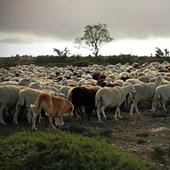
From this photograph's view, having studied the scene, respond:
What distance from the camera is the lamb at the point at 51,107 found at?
53.5ft

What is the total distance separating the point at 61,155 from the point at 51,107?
5.81 m

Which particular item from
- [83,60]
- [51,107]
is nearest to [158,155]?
[51,107]

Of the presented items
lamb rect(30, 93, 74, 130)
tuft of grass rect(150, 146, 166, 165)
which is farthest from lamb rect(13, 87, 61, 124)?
tuft of grass rect(150, 146, 166, 165)

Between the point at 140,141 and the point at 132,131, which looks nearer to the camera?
the point at 140,141

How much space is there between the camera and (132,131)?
55.0 ft

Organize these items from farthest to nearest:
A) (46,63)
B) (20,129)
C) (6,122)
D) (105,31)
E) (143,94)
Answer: (105,31), (46,63), (143,94), (6,122), (20,129)

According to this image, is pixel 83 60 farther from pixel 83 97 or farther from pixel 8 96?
pixel 8 96

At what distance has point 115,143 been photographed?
14539 millimetres

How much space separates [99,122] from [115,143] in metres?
3.93

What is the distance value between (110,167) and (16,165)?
6.46ft

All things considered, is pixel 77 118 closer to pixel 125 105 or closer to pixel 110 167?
pixel 125 105

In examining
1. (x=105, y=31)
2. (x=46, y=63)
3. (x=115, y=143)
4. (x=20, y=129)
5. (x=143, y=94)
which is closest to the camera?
(x=115, y=143)

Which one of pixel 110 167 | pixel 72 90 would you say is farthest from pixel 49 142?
pixel 72 90

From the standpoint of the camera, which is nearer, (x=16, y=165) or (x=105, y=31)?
(x=16, y=165)
